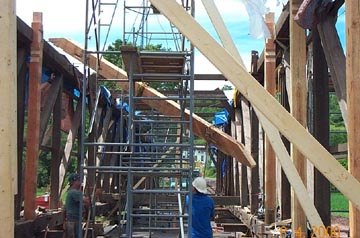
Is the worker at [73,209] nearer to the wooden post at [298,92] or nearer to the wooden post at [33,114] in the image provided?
the wooden post at [33,114]

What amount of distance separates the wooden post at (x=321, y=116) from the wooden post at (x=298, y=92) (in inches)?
26.5

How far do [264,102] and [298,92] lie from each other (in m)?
2.79

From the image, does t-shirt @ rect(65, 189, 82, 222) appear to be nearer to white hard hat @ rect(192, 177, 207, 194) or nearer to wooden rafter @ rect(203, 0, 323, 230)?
white hard hat @ rect(192, 177, 207, 194)

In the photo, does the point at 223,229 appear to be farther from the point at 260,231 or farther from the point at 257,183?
the point at 260,231

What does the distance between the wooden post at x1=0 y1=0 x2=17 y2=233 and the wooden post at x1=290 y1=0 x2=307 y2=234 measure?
11.0ft

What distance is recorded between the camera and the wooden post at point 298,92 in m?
6.34

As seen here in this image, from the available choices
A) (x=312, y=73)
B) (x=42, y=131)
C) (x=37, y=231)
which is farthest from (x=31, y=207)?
(x=312, y=73)

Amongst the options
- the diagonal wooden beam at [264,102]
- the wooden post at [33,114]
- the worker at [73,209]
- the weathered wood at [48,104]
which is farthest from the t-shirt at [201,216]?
the diagonal wooden beam at [264,102]

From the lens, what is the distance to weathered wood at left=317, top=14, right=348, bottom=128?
18.9 ft

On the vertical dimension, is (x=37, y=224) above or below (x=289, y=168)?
below

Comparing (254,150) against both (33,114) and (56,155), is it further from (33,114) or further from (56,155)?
(33,114)

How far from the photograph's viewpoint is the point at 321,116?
23.3 ft

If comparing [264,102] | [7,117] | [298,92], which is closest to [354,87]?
[264,102]

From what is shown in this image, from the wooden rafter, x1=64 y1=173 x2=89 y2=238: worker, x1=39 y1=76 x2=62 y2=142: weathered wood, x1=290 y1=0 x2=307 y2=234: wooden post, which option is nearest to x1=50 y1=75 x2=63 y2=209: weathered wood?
x1=39 y1=76 x2=62 y2=142: weathered wood
